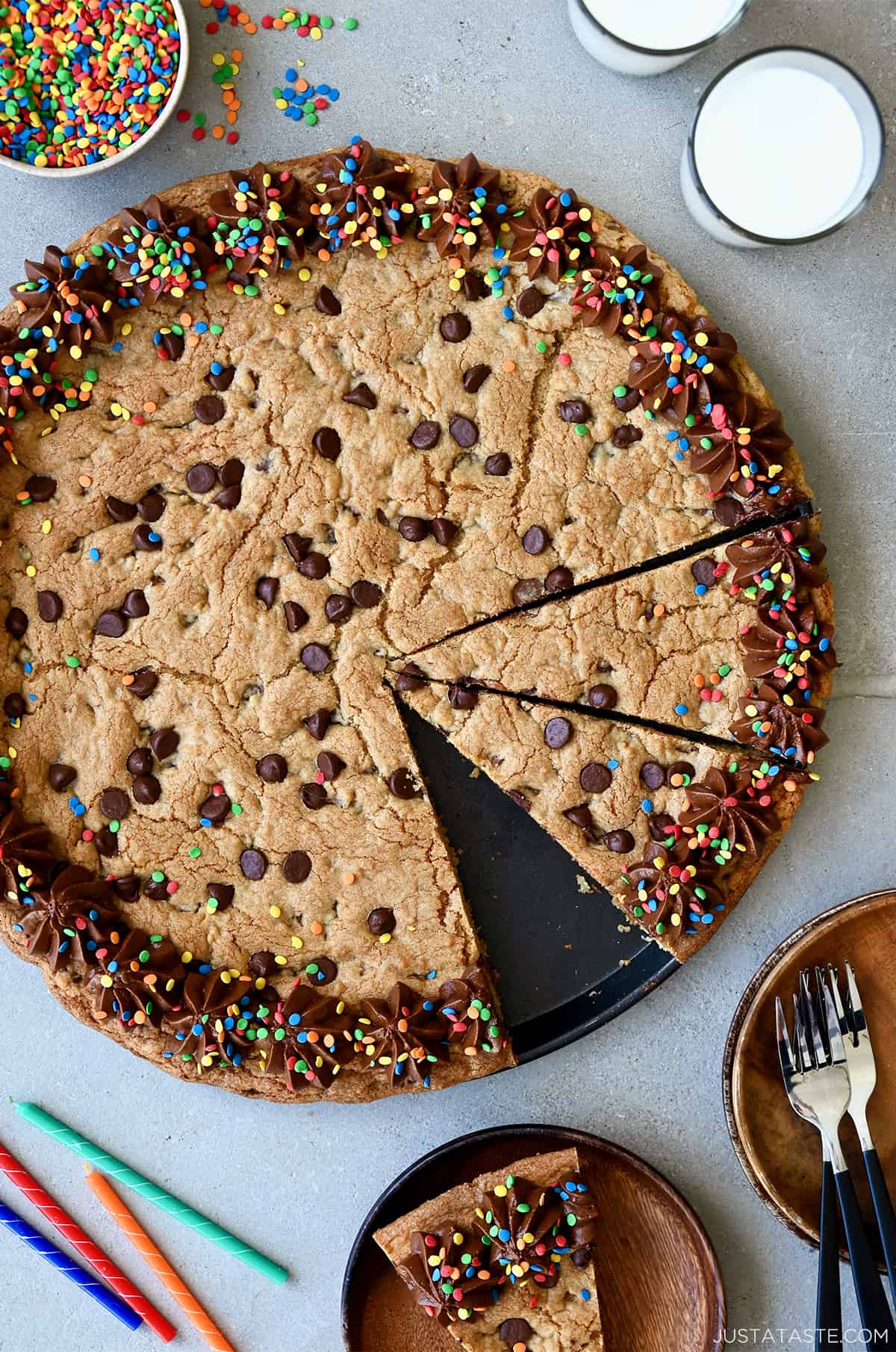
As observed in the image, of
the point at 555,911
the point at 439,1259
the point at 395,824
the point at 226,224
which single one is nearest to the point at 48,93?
the point at 226,224

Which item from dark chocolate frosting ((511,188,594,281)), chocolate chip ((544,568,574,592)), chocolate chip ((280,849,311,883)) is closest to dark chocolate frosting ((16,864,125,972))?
chocolate chip ((280,849,311,883))

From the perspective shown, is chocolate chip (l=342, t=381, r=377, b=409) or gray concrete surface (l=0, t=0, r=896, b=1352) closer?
chocolate chip (l=342, t=381, r=377, b=409)

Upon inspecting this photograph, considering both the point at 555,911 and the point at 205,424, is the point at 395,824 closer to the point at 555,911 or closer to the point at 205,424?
the point at 555,911

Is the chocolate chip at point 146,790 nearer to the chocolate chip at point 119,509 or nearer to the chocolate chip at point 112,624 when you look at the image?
the chocolate chip at point 112,624

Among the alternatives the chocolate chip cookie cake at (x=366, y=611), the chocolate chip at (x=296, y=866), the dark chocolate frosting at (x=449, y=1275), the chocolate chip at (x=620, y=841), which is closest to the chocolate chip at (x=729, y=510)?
the chocolate chip cookie cake at (x=366, y=611)

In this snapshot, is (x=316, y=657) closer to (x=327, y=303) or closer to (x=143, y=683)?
(x=143, y=683)

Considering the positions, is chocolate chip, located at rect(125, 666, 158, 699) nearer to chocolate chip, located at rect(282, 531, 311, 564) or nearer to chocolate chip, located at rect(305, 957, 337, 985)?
chocolate chip, located at rect(282, 531, 311, 564)

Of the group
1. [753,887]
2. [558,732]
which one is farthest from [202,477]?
[753,887]
